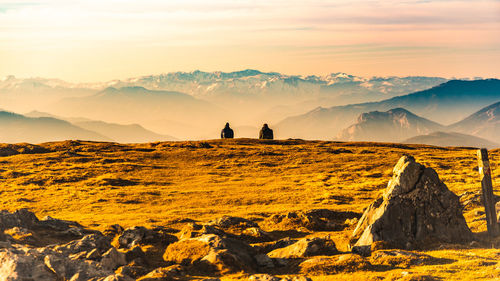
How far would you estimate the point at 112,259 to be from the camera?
71.9 ft

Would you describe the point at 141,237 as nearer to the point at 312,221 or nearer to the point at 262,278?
the point at 262,278

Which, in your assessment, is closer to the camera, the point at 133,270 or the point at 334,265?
the point at 133,270


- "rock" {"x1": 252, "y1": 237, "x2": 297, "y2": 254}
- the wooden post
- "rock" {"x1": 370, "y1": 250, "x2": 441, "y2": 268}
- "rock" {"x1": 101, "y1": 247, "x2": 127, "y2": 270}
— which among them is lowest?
"rock" {"x1": 252, "y1": 237, "x2": 297, "y2": 254}

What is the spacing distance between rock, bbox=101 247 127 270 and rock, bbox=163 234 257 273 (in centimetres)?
284

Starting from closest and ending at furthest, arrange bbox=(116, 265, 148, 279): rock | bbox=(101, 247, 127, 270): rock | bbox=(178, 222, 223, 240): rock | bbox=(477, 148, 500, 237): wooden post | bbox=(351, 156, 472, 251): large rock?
bbox=(116, 265, 148, 279): rock, bbox=(101, 247, 127, 270): rock, bbox=(351, 156, 472, 251): large rock, bbox=(477, 148, 500, 237): wooden post, bbox=(178, 222, 223, 240): rock

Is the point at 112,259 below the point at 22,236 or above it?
below

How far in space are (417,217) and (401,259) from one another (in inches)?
182

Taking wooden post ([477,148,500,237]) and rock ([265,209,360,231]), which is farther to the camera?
rock ([265,209,360,231])

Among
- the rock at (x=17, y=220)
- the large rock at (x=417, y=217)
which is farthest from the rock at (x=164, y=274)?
the rock at (x=17, y=220)

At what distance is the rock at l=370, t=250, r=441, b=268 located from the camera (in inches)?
893

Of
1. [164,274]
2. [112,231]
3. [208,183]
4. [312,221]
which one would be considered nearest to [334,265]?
[164,274]

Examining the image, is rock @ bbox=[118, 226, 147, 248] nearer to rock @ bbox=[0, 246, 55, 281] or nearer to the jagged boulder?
the jagged boulder

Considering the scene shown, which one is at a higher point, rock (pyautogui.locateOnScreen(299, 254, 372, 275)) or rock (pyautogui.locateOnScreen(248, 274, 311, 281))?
rock (pyautogui.locateOnScreen(248, 274, 311, 281))

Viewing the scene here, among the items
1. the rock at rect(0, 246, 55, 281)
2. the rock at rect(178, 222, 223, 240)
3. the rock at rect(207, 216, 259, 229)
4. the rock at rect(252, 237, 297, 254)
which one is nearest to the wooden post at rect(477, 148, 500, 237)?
the rock at rect(252, 237, 297, 254)
